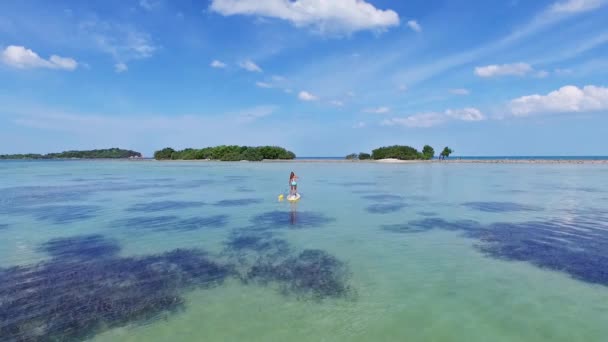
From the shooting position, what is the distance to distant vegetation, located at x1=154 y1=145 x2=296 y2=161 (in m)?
122

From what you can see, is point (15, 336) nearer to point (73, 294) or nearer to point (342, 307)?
point (73, 294)

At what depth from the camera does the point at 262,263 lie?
34.9ft

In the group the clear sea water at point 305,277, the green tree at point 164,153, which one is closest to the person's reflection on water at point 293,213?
the clear sea water at point 305,277

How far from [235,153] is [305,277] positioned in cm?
11724

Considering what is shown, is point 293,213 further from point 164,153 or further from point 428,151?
point 164,153

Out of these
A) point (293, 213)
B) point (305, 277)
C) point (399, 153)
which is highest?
point (399, 153)

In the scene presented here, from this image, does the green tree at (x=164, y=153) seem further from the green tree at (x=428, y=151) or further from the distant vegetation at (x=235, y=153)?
the green tree at (x=428, y=151)

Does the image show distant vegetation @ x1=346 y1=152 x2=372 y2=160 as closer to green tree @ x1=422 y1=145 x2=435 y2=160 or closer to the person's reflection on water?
green tree @ x1=422 y1=145 x2=435 y2=160

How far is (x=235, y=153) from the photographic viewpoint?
123 m

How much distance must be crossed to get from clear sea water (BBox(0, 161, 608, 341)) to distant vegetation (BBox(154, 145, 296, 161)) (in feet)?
339

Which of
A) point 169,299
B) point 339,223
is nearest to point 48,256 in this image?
point 169,299

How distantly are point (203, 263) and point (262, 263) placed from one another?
189 centimetres

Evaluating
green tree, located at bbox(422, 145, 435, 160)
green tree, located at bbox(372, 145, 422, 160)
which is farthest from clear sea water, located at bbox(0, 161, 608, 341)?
green tree, located at bbox(422, 145, 435, 160)

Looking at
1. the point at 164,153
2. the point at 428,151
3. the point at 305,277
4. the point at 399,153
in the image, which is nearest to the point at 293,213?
the point at 305,277
